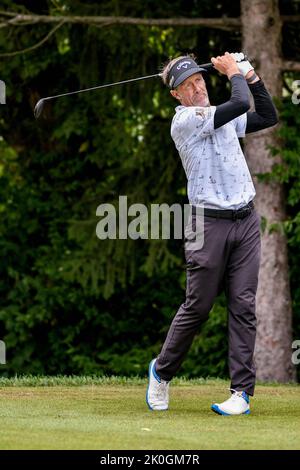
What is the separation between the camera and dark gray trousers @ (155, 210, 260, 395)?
6.34 m

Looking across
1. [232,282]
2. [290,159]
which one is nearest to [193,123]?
[232,282]

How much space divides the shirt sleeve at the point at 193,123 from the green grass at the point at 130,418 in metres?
1.50

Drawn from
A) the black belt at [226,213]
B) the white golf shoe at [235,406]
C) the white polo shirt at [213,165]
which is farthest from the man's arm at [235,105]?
the white golf shoe at [235,406]

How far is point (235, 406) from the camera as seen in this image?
6.30 metres

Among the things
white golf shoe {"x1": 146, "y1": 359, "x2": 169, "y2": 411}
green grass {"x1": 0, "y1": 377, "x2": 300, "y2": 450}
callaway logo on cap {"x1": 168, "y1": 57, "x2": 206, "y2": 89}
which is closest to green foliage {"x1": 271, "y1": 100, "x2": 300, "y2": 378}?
green grass {"x1": 0, "y1": 377, "x2": 300, "y2": 450}

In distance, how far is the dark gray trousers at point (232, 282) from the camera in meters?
6.34

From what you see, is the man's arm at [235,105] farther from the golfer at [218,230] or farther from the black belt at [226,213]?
the black belt at [226,213]

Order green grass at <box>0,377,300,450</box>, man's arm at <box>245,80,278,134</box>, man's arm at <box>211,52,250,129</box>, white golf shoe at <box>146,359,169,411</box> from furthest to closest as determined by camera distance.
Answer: man's arm at <box>245,80,278,134</box> → white golf shoe at <box>146,359,169,411</box> → man's arm at <box>211,52,250,129</box> → green grass at <box>0,377,300,450</box>

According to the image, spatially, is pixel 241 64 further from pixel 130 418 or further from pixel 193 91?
pixel 130 418

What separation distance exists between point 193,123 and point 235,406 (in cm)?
153

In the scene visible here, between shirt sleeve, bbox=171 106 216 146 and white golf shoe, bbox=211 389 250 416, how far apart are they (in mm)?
1414

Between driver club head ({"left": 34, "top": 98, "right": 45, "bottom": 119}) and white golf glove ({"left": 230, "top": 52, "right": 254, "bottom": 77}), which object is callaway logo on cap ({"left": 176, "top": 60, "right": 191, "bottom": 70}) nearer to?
white golf glove ({"left": 230, "top": 52, "right": 254, "bottom": 77})

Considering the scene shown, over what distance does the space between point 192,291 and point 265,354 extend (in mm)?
6400
